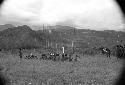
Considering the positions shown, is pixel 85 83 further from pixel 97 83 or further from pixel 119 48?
pixel 119 48

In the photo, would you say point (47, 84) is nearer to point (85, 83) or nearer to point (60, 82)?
point (60, 82)

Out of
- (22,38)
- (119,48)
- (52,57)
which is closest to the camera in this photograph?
(52,57)

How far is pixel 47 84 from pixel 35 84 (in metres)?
0.48

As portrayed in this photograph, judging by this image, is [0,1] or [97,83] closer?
[0,1]

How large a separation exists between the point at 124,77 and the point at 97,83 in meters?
6.73

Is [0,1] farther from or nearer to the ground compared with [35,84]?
farther from the ground

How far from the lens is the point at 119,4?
7.48 ft

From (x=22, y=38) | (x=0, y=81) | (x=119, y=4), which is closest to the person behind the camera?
(x=119, y=4)

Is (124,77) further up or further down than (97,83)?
further up

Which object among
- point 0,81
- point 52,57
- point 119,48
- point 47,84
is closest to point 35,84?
point 47,84

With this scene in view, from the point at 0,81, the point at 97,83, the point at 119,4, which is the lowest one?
the point at 97,83

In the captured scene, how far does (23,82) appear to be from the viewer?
8.50 metres

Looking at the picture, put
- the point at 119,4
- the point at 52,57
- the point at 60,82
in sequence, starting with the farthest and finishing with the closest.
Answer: the point at 52,57 < the point at 60,82 < the point at 119,4

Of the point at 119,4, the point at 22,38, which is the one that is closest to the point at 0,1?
the point at 119,4
